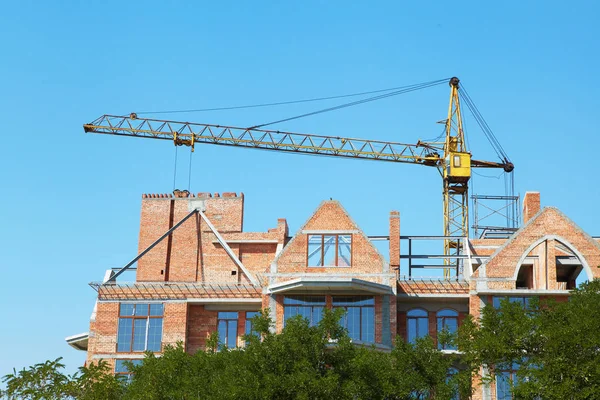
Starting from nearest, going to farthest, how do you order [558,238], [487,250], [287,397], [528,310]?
1. [287,397]
2. [528,310]
3. [558,238]
4. [487,250]

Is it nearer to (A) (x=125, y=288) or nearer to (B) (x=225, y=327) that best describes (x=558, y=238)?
(B) (x=225, y=327)

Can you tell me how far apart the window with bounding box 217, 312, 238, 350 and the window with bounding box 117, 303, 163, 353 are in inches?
138

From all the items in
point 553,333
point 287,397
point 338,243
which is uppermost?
point 338,243

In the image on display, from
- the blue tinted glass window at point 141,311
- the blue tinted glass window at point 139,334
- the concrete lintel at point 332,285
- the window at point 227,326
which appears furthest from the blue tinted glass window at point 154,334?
the concrete lintel at point 332,285

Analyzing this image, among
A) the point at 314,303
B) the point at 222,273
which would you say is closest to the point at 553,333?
the point at 314,303

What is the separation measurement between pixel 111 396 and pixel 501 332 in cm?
1881

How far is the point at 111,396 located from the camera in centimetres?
5434

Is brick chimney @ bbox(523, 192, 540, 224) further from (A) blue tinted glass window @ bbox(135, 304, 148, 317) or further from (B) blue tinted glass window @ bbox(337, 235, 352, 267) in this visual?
(A) blue tinted glass window @ bbox(135, 304, 148, 317)

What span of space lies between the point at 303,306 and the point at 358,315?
10.1 feet

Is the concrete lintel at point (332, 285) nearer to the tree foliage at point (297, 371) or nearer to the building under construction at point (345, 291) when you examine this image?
the building under construction at point (345, 291)

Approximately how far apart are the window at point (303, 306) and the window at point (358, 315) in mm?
888

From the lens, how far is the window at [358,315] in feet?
202

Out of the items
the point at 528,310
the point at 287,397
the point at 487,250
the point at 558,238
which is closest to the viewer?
the point at 287,397

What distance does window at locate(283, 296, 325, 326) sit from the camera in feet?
205
